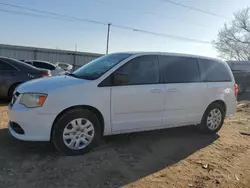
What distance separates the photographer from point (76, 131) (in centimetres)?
432

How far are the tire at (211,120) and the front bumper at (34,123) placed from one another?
11.0 feet

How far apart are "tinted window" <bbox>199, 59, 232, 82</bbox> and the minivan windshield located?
189 cm

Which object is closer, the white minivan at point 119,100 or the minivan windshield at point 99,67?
the white minivan at point 119,100

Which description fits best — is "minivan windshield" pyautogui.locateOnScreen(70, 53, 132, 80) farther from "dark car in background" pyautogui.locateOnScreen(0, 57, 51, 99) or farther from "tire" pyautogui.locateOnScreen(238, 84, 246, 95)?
"tire" pyautogui.locateOnScreen(238, 84, 246, 95)

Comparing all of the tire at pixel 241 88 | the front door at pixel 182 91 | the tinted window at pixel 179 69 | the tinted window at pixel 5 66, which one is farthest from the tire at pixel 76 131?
the tire at pixel 241 88

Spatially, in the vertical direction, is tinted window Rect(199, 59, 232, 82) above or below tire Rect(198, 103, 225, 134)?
above

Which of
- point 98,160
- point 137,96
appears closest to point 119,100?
point 137,96

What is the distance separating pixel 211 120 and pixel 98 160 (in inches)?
117

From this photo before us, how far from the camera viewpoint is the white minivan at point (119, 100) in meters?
4.14

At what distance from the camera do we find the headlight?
161 inches

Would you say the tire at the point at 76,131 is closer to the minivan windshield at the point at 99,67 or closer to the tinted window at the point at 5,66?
the minivan windshield at the point at 99,67

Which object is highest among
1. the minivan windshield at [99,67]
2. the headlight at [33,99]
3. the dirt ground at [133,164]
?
the minivan windshield at [99,67]

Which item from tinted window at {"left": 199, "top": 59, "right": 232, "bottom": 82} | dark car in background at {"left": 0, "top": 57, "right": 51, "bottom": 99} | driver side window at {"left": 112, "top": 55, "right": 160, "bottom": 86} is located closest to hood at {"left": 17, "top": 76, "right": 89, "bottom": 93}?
driver side window at {"left": 112, "top": 55, "right": 160, "bottom": 86}

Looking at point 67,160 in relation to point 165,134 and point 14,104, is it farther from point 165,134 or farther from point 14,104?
point 165,134
